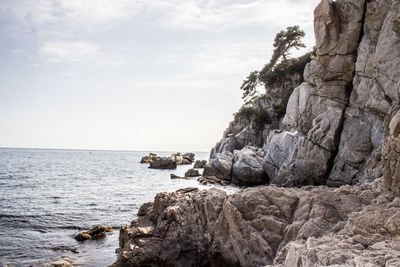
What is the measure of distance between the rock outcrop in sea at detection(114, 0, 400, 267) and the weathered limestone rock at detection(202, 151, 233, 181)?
2.55m

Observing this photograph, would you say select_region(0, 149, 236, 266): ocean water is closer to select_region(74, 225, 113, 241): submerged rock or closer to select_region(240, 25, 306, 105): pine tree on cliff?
select_region(74, 225, 113, 241): submerged rock

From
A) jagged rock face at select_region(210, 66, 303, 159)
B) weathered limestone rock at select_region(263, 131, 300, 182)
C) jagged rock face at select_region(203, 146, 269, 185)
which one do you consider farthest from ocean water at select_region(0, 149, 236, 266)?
jagged rock face at select_region(210, 66, 303, 159)

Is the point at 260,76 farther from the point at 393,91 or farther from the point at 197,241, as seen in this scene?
the point at 197,241

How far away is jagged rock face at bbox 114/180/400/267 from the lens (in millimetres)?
7156

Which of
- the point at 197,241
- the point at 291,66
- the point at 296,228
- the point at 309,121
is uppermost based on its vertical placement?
the point at 291,66

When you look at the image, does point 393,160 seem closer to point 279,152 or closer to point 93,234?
point 93,234

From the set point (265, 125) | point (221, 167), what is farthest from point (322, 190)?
point (265, 125)

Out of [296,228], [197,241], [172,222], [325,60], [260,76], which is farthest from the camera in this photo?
[260,76]

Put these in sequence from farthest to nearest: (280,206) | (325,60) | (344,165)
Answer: (325,60) < (344,165) < (280,206)

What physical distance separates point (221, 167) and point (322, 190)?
2777cm

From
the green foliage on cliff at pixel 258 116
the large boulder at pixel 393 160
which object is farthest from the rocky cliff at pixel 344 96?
the green foliage on cliff at pixel 258 116

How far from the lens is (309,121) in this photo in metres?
28.8

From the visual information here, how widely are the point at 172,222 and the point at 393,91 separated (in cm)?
1465

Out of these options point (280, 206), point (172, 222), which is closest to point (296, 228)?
point (280, 206)
